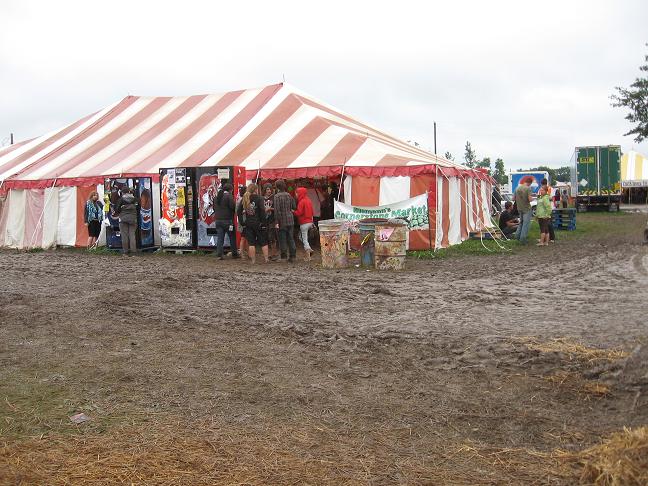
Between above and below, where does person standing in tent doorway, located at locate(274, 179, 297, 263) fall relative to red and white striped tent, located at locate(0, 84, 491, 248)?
below

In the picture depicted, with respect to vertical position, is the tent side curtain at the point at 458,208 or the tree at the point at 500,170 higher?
the tree at the point at 500,170

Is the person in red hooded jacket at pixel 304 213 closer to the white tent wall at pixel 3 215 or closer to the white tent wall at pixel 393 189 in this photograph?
the white tent wall at pixel 393 189

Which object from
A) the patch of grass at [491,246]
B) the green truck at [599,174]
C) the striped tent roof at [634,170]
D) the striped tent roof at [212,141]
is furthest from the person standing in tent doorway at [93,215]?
the striped tent roof at [634,170]

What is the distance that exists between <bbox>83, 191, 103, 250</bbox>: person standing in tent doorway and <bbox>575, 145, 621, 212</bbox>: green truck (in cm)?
2266

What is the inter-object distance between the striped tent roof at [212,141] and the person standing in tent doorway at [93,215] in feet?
2.47

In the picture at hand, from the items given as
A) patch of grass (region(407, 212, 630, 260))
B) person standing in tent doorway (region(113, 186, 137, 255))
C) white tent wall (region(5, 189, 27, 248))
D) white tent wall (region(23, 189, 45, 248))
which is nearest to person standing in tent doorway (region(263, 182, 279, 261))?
patch of grass (region(407, 212, 630, 260))

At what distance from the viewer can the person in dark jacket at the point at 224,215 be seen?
42.8ft

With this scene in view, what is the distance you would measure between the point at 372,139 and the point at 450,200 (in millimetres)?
2471

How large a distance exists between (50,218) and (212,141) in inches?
195

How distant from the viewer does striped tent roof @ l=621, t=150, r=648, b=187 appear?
40.9 meters

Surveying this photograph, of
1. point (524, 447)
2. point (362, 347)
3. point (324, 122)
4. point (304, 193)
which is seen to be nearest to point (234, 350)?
point (362, 347)

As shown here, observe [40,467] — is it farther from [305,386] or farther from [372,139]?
[372,139]

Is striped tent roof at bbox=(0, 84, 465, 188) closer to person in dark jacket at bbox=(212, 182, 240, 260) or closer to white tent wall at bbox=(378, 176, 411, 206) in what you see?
white tent wall at bbox=(378, 176, 411, 206)

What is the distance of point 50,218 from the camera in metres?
17.2
